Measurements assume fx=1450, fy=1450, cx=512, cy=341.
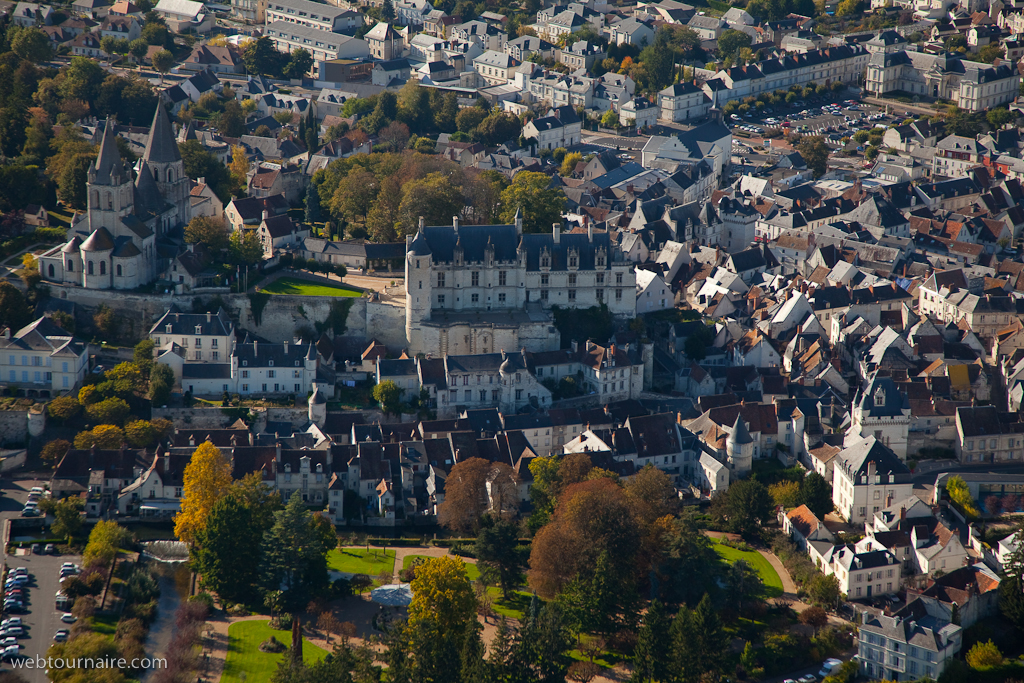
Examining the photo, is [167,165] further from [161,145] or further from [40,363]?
[40,363]

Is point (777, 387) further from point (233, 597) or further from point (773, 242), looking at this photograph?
point (233, 597)

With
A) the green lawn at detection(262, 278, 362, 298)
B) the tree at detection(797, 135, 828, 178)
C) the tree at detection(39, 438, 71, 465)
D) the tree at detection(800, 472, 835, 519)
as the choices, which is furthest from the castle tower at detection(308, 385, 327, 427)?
the tree at detection(797, 135, 828, 178)

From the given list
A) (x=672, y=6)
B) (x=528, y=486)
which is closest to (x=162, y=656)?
(x=528, y=486)

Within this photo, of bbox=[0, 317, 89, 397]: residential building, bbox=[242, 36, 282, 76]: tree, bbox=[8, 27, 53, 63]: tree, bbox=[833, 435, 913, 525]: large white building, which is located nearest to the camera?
bbox=[833, 435, 913, 525]: large white building

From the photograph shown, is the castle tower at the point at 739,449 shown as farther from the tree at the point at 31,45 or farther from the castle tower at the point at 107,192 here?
the tree at the point at 31,45

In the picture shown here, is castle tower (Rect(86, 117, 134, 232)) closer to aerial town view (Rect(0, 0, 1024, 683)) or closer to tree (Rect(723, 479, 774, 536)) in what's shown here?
aerial town view (Rect(0, 0, 1024, 683))

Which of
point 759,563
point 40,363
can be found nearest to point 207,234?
point 40,363
